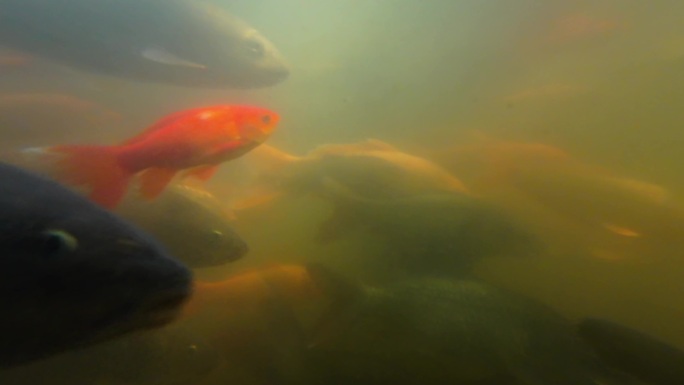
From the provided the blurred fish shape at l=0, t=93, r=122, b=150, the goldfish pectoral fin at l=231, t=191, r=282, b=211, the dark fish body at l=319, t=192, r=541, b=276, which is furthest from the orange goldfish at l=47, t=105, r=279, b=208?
the blurred fish shape at l=0, t=93, r=122, b=150

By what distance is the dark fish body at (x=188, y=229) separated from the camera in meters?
1.19

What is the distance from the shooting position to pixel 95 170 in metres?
1.14

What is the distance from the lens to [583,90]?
152 cm

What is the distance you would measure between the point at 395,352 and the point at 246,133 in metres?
0.71

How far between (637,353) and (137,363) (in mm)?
1125

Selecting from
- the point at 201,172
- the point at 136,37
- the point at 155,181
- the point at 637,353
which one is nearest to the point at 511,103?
the point at 637,353

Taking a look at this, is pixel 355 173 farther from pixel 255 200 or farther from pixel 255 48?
pixel 255 48

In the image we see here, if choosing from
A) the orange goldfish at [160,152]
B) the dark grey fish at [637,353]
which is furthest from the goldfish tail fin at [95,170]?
the dark grey fish at [637,353]

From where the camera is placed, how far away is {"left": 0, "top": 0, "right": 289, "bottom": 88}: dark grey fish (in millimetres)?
1955

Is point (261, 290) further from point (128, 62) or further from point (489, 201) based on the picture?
point (128, 62)

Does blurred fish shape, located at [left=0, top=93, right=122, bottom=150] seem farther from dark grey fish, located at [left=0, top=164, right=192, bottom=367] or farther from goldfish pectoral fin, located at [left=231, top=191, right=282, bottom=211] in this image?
dark grey fish, located at [left=0, top=164, right=192, bottom=367]

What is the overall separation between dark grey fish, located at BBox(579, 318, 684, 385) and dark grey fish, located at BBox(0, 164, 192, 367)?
36.3 inches

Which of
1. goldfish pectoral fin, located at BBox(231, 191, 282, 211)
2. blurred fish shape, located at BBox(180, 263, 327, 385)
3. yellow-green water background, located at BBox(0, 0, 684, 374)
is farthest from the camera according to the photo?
goldfish pectoral fin, located at BBox(231, 191, 282, 211)

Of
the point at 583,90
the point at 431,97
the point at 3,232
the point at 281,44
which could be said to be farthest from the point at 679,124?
the point at 281,44
